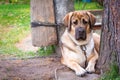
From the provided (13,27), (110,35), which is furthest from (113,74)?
(13,27)

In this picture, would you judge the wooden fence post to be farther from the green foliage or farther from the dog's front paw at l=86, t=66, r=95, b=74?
the green foliage

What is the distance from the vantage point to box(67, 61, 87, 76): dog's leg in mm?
5490

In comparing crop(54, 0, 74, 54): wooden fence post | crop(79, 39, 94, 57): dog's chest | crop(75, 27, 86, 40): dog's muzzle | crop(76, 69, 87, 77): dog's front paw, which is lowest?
crop(76, 69, 87, 77): dog's front paw

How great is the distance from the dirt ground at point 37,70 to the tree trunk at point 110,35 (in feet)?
1.05

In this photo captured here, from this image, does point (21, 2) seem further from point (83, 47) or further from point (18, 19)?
point (83, 47)

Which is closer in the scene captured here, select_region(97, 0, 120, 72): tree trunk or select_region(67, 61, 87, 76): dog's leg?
select_region(97, 0, 120, 72): tree trunk

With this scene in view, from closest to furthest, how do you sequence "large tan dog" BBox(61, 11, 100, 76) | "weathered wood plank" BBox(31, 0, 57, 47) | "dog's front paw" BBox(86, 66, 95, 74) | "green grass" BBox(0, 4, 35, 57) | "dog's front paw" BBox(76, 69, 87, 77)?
"dog's front paw" BBox(76, 69, 87, 77), "dog's front paw" BBox(86, 66, 95, 74), "large tan dog" BBox(61, 11, 100, 76), "weathered wood plank" BBox(31, 0, 57, 47), "green grass" BBox(0, 4, 35, 57)

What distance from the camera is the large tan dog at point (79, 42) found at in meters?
5.71

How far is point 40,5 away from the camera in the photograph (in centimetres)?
692

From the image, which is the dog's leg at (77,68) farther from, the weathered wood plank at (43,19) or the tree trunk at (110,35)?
the weathered wood plank at (43,19)

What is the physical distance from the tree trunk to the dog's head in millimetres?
421

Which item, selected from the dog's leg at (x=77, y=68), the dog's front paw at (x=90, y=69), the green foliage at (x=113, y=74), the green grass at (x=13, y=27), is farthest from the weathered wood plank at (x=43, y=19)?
the green foliage at (x=113, y=74)

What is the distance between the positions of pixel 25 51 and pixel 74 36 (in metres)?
2.72

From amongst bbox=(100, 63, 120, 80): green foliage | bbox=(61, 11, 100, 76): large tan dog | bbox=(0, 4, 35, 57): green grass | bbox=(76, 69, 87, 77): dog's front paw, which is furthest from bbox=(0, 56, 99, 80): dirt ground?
bbox=(0, 4, 35, 57): green grass
